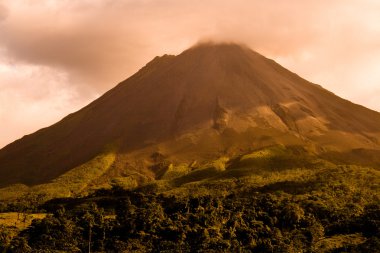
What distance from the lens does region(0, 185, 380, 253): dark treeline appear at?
10638cm

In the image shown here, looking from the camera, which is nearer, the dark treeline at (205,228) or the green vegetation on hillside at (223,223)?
the dark treeline at (205,228)

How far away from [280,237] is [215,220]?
1604 cm

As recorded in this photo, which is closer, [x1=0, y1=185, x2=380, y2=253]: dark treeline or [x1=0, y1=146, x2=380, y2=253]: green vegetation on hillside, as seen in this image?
[x1=0, y1=185, x2=380, y2=253]: dark treeline

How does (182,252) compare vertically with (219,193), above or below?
below

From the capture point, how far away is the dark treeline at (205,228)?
106 m

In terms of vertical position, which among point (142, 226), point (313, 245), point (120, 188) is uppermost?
point (120, 188)

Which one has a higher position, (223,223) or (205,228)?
(223,223)

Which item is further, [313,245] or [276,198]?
[276,198]

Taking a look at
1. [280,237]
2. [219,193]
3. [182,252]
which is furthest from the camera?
[219,193]

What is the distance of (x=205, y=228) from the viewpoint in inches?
4542

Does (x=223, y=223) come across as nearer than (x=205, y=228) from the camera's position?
No

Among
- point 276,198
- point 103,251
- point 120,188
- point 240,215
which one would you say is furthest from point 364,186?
point 103,251

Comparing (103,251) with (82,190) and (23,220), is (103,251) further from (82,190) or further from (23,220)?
(82,190)

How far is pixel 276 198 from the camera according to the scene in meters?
146
